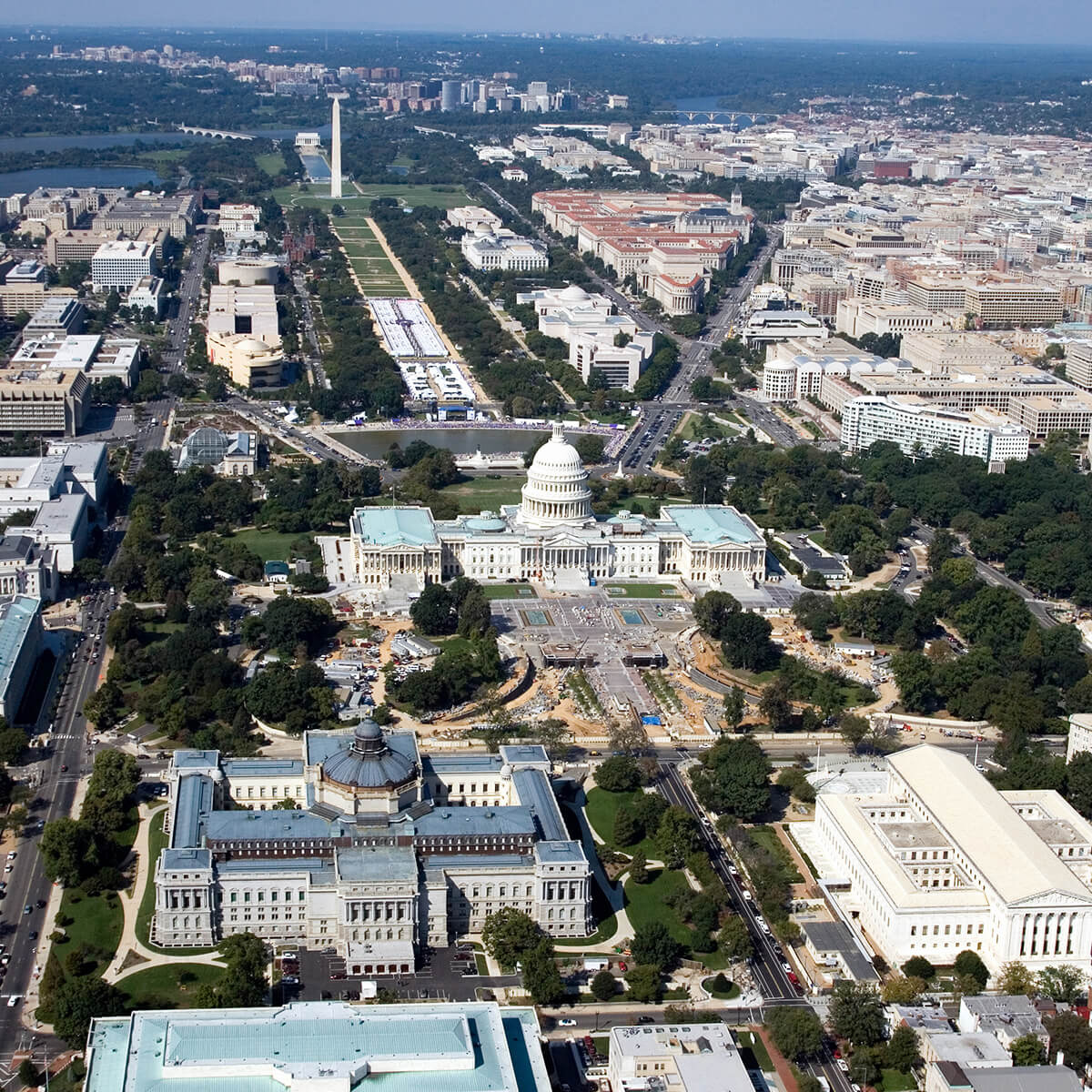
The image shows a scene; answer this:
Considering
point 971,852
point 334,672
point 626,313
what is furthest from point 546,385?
point 971,852

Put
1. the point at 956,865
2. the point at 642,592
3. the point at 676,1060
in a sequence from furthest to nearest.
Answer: the point at 642,592
the point at 956,865
the point at 676,1060

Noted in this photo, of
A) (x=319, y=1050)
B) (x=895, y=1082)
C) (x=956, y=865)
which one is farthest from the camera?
(x=956, y=865)

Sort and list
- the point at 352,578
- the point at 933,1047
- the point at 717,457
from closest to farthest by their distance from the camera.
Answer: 1. the point at 933,1047
2. the point at 352,578
3. the point at 717,457

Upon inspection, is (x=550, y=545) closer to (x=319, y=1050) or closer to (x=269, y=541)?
(x=269, y=541)

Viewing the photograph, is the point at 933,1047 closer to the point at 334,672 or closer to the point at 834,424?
the point at 334,672

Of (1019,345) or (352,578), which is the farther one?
(1019,345)

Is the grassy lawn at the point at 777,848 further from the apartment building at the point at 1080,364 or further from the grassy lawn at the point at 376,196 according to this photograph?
the grassy lawn at the point at 376,196

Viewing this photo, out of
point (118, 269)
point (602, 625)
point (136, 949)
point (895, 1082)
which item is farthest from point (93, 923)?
point (118, 269)

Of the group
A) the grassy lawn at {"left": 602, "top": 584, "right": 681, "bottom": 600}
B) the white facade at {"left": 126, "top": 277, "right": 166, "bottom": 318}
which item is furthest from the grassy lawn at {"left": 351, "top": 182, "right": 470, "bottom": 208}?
the grassy lawn at {"left": 602, "top": 584, "right": 681, "bottom": 600}
